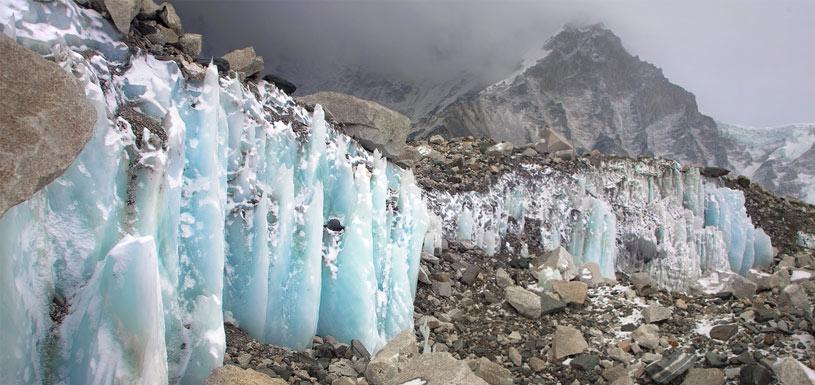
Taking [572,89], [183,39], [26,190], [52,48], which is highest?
[572,89]

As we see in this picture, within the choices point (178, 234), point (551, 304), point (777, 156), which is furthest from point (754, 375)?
point (777, 156)

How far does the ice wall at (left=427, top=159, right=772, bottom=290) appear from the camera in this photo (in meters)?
15.8

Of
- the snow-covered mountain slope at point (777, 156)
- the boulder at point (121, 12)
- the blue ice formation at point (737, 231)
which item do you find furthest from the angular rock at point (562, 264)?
the snow-covered mountain slope at point (777, 156)

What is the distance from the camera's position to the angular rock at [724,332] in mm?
9383

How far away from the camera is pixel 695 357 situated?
28.4ft

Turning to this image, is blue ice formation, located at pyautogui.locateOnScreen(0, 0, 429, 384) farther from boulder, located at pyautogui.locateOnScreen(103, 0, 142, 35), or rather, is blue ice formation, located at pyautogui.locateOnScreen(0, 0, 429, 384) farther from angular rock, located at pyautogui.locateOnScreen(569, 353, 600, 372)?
angular rock, located at pyautogui.locateOnScreen(569, 353, 600, 372)

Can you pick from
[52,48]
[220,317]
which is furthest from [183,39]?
[220,317]

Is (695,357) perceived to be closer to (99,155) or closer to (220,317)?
(220,317)

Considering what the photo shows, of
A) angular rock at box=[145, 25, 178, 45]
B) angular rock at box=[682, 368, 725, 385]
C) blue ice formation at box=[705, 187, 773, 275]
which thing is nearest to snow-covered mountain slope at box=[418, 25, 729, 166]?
blue ice formation at box=[705, 187, 773, 275]

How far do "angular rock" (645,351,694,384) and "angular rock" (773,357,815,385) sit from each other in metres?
1.19

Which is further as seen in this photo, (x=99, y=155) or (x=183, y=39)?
(x=183, y=39)

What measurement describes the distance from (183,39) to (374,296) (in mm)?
5053

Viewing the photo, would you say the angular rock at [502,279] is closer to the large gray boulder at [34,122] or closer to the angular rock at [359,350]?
the angular rock at [359,350]

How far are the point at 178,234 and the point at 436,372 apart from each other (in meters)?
3.37
